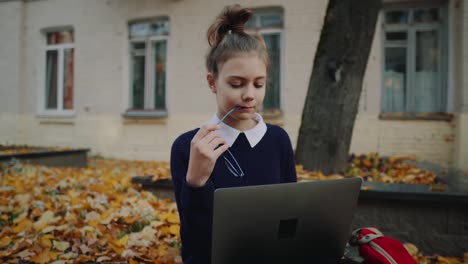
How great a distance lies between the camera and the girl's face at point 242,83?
1365 mm

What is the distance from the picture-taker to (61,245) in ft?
8.04

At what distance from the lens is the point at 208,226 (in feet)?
4.33

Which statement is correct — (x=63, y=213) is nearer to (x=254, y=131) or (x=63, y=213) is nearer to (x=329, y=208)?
(x=254, y=131)

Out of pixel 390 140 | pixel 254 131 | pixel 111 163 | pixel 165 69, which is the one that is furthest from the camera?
pixel 165 69

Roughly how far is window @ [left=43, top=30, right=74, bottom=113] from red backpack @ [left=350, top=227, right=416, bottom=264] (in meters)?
9.32

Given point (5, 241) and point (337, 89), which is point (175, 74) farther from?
point (5, 241)

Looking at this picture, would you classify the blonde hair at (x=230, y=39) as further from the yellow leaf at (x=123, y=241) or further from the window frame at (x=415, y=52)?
the window frame at (x=415, y=52)

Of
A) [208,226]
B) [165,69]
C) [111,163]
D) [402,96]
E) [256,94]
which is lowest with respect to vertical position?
[111,163]

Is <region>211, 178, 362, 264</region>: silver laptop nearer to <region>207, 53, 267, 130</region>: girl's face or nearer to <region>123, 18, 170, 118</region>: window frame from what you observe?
<region>207, 53, 267, 130</region>: girl's face

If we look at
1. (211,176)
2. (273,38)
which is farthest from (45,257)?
(273,38)

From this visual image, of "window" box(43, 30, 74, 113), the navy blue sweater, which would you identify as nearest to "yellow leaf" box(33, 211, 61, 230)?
the navy blue sweater

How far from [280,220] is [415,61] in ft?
23.0

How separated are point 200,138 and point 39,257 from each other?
169cm

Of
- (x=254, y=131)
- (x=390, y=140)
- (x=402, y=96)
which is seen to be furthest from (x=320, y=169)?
(x=402, y=96)
